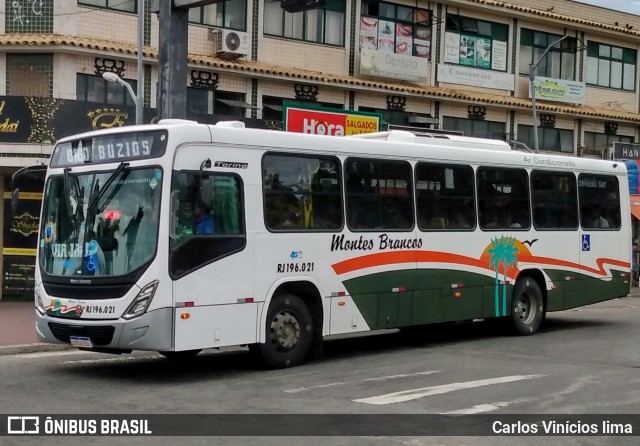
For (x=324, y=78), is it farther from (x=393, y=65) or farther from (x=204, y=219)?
(x=204, y=219)

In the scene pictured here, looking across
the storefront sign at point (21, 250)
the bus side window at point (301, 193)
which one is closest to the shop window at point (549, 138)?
the storefront sign at point (21, 250)

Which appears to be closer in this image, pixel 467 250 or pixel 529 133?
pixel 467 250

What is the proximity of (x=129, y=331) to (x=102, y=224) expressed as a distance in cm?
139

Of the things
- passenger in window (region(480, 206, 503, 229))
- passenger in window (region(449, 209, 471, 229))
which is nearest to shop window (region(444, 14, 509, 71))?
Answer: passenger in window (region(480, 206, 503, 229))

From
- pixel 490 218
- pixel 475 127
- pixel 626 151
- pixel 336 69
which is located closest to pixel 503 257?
pixel 490 218

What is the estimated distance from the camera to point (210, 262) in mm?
11398

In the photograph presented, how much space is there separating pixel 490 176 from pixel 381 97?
1463cm

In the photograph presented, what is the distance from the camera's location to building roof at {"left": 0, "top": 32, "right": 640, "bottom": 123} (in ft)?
74.2

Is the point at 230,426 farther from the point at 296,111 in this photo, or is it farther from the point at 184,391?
the point at 296,111

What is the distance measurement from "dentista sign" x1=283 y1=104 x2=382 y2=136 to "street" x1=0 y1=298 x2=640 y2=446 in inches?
421

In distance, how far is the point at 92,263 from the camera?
1135cm

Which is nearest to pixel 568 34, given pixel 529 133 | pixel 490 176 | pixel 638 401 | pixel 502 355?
pixel 529 133

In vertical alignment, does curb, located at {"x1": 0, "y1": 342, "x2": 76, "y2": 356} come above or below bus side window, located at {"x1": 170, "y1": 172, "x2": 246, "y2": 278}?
below

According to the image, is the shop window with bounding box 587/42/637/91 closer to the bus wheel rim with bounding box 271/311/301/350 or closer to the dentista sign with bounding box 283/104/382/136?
the dentista sign with bounding box 283/104/382/136
